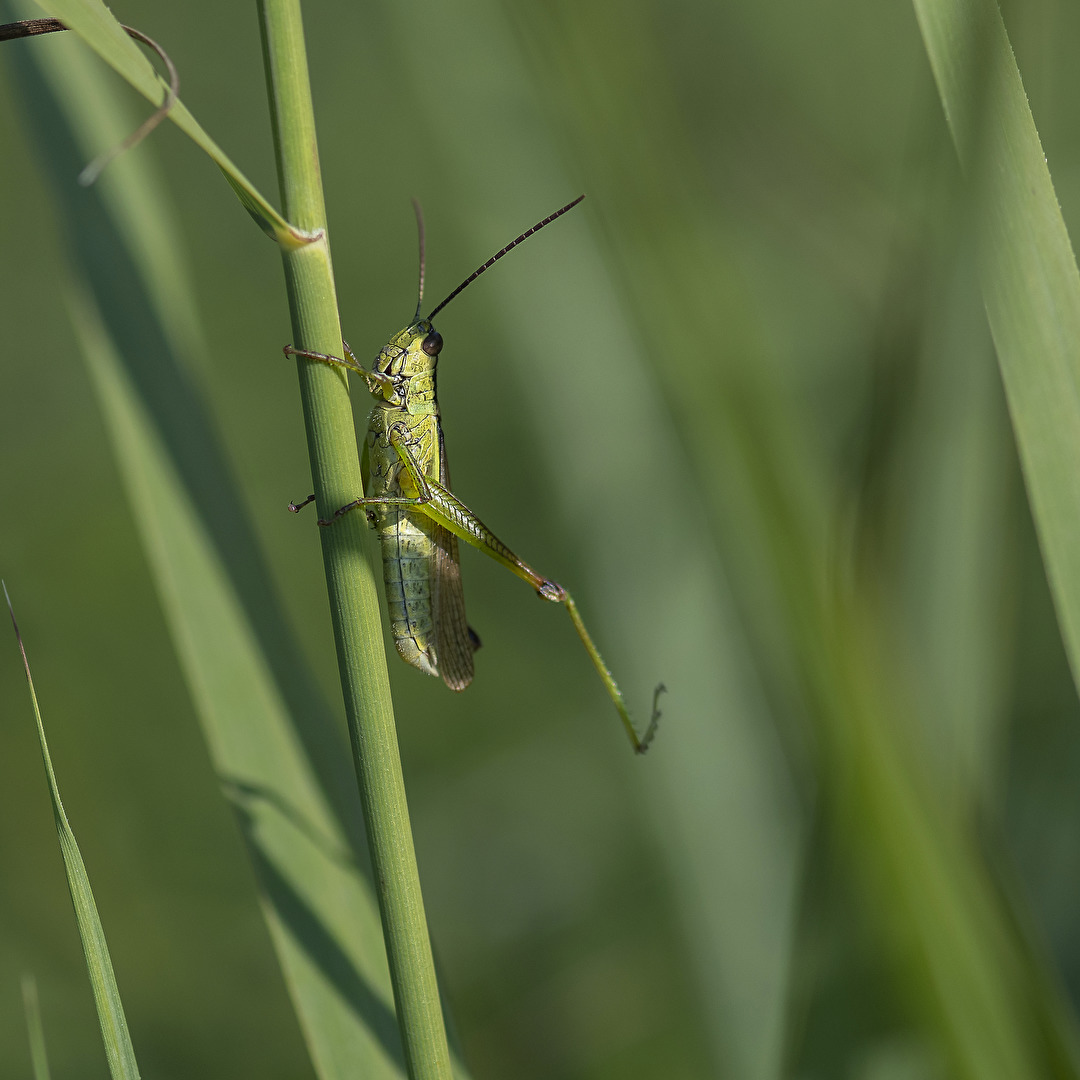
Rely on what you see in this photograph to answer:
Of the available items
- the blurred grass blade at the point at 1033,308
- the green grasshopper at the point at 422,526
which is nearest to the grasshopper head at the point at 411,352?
the green grasshopper at the point at 422,526

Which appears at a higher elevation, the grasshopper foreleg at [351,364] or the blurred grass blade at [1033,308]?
the grasshopper foreleg at [351,364]

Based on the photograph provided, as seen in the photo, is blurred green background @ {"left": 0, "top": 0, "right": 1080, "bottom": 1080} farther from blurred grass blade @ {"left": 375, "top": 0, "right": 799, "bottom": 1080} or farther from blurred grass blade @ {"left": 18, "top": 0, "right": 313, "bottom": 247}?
blurred grass blade @ {"left": 18, "top": 0, "right": 313, "bottom": 247}

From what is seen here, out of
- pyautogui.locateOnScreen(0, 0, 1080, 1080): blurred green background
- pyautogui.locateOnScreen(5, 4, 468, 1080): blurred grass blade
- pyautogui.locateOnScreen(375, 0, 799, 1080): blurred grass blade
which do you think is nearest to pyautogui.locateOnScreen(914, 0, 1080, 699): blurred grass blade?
pyautogui.locateOnScreen(0, 0, 1080, 1080): blurred green background

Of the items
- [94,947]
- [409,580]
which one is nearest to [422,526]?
[409,580]

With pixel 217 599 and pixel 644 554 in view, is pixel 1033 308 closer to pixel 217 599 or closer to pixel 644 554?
pixel 217 599

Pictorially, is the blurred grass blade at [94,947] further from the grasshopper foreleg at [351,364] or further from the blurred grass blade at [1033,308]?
the blurred grass blade at [1033,308]

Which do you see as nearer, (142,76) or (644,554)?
(142,76)
